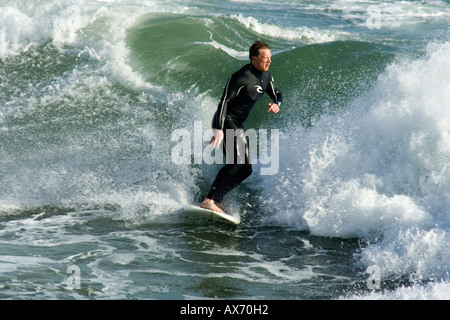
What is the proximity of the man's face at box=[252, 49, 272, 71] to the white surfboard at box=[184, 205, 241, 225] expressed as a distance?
172cm

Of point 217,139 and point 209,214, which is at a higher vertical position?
point 217,139

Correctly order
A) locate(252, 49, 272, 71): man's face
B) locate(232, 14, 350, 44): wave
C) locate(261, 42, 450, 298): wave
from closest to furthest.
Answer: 1. locate(261, 42, 450, 298): wave
2. locate(252, 49, 272, 71): man's face
3. locate(232, 14, 350, 44): wave

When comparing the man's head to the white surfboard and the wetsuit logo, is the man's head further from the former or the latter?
the white surfboard

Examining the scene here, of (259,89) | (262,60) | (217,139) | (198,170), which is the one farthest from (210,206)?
(262,60)

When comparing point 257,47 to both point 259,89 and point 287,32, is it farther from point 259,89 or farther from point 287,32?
point 287,32

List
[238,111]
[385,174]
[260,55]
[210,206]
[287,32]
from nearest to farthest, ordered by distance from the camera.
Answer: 1. [260,55]
2. [238,111]
3. [210,206]
4. [385,174]
5. [287,32]

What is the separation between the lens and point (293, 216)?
7.02 metres

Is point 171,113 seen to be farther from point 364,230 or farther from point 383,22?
point 383,22

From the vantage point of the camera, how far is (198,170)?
27.5ft

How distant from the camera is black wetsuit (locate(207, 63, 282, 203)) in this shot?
6.56 metres

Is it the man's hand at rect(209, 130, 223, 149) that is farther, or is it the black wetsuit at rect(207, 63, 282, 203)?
the black wetsuit at rect(207, 63, 282, 203)

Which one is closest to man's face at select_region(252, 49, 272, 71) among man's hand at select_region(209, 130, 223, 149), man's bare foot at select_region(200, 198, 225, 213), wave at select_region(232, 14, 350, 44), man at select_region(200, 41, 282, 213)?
man at select_region(200, 41, 282, 213)

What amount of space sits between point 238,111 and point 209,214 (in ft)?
4.05
